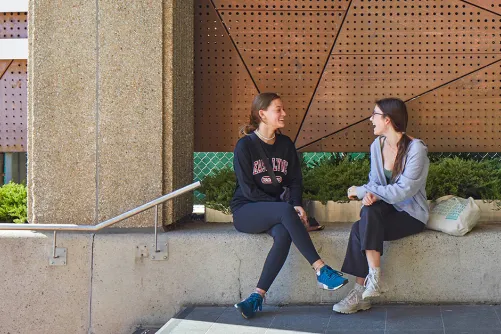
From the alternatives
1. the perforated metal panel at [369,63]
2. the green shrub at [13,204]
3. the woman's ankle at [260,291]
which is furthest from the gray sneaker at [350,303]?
the green shrub at [13,204]

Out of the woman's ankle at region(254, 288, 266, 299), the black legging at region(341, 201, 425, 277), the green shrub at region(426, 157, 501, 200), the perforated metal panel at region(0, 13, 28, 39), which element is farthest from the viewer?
the perforated metal panel at region(0, 13, 28, 39)

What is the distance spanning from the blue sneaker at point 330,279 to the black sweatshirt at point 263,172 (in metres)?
0.81

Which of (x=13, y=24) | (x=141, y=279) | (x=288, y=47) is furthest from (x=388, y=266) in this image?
(x=13, y=24)

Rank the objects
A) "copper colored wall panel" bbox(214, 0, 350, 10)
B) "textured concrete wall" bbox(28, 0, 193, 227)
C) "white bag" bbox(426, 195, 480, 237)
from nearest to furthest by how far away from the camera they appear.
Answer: "white bag" bbox(426, 195, 480, 237) < "textured concrete wall" bbox(28, 0, 193, 227) < "copper colored wall panel" bbox(214, 0, 350, 10)

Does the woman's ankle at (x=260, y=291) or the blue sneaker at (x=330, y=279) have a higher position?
Answer: the blue sneaker at (x=330, y=279)

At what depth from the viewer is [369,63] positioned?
7.54 meters

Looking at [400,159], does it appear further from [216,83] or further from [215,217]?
[216,83]

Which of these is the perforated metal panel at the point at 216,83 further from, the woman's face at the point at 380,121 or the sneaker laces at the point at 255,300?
the sneaker laces at the point at 255,300

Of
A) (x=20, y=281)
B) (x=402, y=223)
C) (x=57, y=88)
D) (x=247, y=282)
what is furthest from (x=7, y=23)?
(x=402, y=223)

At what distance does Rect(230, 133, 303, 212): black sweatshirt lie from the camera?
6195mm

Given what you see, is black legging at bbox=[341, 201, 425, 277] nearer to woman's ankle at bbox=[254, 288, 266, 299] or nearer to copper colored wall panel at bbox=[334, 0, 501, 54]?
woman's ankle at bbox=[254, 288, 266, 299]

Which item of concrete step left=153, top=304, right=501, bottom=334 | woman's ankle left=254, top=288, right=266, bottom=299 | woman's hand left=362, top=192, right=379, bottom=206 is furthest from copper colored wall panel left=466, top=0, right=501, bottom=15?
woman's ankle left=254, top=288, right=266, bottom=299

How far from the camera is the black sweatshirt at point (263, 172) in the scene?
6195 mm

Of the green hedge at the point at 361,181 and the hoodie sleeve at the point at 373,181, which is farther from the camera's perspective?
the green hedge at the point at 361,181
